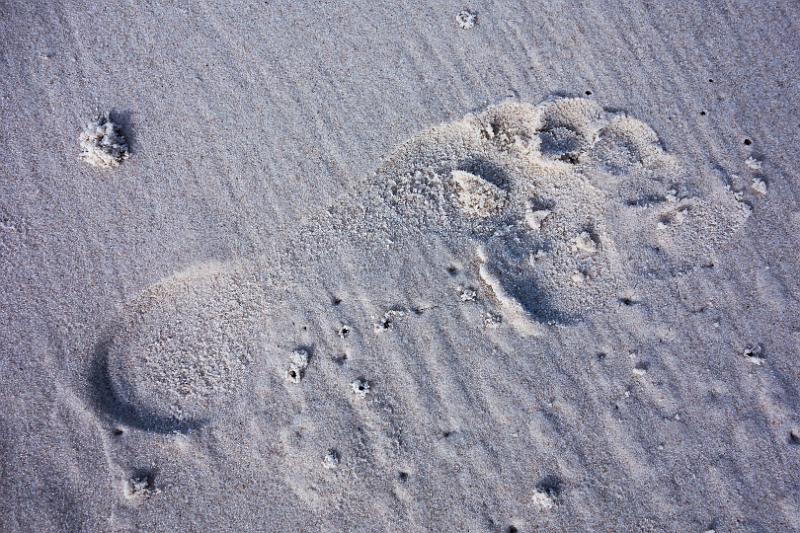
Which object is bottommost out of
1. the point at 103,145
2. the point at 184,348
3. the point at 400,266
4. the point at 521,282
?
the point at 184,348

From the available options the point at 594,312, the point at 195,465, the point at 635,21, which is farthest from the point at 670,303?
the point at 195,465

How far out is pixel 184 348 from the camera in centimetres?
337

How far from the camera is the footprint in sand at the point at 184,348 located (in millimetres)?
3264

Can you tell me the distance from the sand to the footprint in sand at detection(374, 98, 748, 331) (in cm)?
2

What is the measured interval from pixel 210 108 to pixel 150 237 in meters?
0.96

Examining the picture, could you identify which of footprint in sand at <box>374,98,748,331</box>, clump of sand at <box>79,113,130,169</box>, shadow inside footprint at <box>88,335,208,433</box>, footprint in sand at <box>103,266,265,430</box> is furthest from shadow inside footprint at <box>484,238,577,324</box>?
clump of sand at <box>79,113,130,169</box>

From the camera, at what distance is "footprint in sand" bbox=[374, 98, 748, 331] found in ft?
11.0

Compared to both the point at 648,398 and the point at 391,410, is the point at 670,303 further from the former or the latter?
the point at 391,410

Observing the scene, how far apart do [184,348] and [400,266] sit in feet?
4.73

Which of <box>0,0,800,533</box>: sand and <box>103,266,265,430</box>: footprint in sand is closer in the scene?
<box>0,0,800,533</box>: sand

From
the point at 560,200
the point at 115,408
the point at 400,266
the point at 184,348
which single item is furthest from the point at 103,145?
the point at 560,200

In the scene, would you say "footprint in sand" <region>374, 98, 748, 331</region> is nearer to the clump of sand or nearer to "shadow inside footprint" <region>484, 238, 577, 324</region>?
"shadow inside footprint" <region>484, 238, 577, 324</region>

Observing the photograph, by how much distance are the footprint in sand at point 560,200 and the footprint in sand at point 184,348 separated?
4.00ft

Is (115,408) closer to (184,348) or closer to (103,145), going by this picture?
(184,348)
